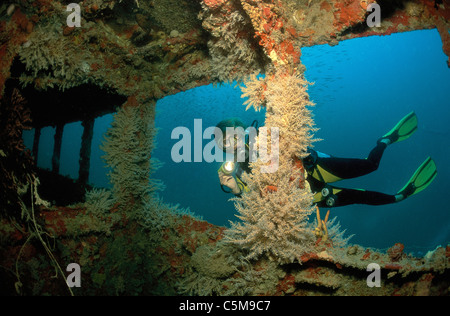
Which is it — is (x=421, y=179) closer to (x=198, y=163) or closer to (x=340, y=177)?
(x=340, y=177)

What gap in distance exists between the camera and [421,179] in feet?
16.2

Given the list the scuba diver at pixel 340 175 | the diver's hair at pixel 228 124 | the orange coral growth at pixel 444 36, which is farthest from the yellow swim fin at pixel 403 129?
the orange coral growth at pixel 444 36

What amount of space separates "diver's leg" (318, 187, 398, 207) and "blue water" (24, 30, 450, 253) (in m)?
45.9

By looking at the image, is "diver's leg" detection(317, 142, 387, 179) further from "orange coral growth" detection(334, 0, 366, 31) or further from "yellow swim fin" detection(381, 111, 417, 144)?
"orange coral growth" detection(334, 0, 366, 31)

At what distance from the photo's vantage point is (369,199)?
4801 millimetres

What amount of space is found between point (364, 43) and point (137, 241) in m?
92.9

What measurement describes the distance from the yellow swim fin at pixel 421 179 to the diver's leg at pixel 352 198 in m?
0.33

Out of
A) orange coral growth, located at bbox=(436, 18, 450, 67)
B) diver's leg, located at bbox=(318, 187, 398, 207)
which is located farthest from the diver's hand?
orange coral growth, located at bbox=(436, 18, 450, 67)

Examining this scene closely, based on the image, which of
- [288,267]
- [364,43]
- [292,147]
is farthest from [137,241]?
[364,43]

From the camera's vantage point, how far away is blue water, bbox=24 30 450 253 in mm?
45312

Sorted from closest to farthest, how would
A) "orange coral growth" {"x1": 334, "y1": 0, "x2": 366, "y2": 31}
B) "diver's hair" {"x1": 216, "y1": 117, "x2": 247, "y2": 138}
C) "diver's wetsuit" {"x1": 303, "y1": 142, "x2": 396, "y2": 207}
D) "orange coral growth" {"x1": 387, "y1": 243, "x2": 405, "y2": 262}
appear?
1. "orange coral growth" {"x1": 387, "y1": 243, "x2": 405, "y2": 262}
2. "orange coral growth" {"x1": 334, "y1": 0, "x2": 366, "y2": 31}
3. "diver's hair" {"x1": 216, "y1": 117, "x2": 247, "y2": 138}
4. "diver's wetsuit" {"x1": 303, "y1": 142, "x2": 396, "y2": 207}

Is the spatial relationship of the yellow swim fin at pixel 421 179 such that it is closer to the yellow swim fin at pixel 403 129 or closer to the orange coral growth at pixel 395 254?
the yellow swim fin at pixel 403 129

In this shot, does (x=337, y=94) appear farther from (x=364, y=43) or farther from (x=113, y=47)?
(x=113, y=47)

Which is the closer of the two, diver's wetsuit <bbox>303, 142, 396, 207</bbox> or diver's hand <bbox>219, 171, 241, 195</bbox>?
diver's hand <bbox>219, 171, 241, 195</bbox>
